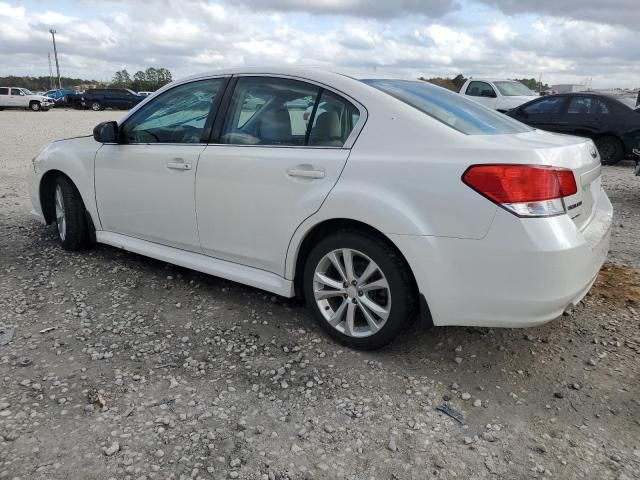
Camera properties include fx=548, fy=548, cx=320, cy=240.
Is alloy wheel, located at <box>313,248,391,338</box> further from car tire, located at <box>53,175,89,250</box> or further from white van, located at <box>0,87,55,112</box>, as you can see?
white van, located at <box>0,87,55,112</box>

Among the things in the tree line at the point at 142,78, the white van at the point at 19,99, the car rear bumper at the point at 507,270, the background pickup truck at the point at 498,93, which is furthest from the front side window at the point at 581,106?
the tree line at the point at 142,78

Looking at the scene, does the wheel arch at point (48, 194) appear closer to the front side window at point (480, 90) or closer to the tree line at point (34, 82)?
the front side window at point (480, 90)

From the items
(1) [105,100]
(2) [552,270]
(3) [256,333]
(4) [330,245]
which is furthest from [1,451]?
(1) [105,100]

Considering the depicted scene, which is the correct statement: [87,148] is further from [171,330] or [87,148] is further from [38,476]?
[38,476]

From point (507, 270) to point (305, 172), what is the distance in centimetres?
124

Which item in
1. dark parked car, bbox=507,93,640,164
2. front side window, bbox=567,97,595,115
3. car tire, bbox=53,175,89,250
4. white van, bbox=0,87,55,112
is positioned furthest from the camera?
white van, bbox=0,87,55,112

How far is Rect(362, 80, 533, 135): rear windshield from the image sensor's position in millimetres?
3041

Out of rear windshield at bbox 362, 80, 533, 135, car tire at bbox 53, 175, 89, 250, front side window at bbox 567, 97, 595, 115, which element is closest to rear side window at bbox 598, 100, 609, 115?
front side window at bbox 567, 97, 595, 115

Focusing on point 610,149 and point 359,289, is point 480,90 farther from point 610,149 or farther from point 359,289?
point 359,289

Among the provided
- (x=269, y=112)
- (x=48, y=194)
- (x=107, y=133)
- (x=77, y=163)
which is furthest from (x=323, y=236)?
(x=48, y=194)

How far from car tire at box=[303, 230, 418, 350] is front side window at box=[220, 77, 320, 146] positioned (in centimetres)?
70

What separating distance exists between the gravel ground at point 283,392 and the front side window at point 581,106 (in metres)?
7.95

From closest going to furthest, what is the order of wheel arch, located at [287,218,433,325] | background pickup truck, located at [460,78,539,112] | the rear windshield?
1. wheel arch, located at [287,218,433,325]
2. the rear windshield
3. background pickup truck, located at [460,78,539,112]

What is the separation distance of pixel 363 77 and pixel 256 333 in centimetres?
173
